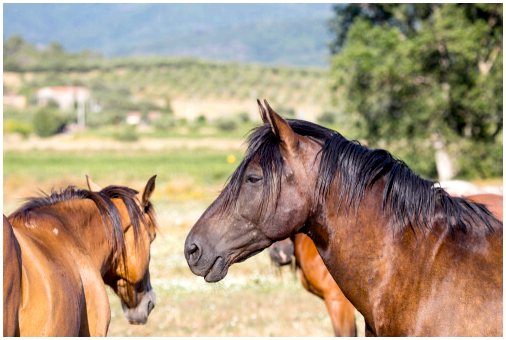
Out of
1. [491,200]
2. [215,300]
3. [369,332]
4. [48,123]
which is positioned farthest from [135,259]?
[48,123]

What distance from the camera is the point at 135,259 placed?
6188 mm

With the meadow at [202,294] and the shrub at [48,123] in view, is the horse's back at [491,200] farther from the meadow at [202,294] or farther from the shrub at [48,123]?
the shrub at [48,123]

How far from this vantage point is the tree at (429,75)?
28047mm

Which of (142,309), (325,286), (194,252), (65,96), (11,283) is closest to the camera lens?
(11,283)

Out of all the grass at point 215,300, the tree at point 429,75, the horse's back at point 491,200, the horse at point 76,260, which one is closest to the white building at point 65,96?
the tree at point 429,75

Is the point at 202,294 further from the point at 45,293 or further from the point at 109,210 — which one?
the point at 45,293

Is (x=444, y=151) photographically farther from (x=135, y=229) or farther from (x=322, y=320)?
(x=135, y=229)

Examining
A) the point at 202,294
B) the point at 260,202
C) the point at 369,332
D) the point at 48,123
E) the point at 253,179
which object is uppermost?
the point at 253,179

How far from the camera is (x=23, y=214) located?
5270mm

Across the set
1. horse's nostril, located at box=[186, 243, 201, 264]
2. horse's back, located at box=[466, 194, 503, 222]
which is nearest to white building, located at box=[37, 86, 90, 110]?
horse's back, located at box=[466, 194, 503, 222]

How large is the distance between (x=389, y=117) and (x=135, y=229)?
24.8m

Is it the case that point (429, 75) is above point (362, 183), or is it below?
above

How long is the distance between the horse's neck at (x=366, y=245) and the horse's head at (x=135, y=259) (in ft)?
7.72

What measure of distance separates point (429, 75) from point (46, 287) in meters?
26.5
